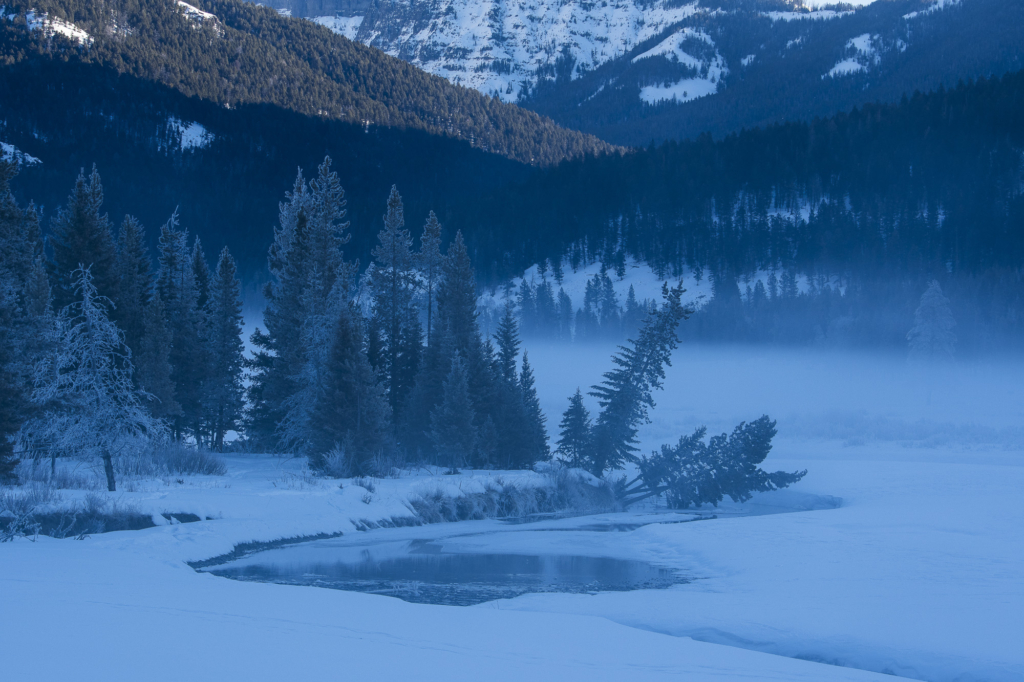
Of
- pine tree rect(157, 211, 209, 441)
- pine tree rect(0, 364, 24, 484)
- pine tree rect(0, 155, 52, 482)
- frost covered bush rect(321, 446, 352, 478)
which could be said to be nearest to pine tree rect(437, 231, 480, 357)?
pine tree rect(157, 211, 209, 441)

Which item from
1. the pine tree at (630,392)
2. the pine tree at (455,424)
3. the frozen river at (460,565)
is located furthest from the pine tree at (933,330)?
the frozen river at (460,565)

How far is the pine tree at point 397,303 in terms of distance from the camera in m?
37.9

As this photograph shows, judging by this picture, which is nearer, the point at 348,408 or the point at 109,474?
the point at 109,474

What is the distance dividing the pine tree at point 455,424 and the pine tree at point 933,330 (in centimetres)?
4462

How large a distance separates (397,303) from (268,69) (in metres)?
145

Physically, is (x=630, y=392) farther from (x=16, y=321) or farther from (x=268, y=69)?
(x=268, y=69)

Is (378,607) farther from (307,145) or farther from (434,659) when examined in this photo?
(307,145)

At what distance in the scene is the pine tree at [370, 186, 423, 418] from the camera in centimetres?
3791

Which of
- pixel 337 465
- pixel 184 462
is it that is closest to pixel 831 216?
pixel 337 465

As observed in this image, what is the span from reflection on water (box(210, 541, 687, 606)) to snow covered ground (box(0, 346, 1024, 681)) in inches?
30.9

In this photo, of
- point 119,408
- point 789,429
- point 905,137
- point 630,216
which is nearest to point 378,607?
point 119,408

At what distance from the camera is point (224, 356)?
126 ft

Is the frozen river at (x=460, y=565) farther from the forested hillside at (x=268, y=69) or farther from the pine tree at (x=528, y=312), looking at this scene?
the forested hillside at (x=268, y=69)

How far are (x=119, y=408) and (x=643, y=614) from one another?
13237 millimetres
